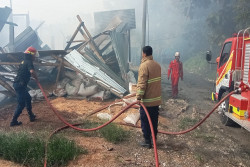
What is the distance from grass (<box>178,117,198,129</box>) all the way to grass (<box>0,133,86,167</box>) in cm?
291

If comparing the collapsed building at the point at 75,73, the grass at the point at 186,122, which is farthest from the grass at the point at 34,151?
the collapsed building at the point at 75,73

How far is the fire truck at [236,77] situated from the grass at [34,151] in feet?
11.2

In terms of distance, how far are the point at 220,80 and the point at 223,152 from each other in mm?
2750

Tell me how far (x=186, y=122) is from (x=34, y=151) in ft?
13.1

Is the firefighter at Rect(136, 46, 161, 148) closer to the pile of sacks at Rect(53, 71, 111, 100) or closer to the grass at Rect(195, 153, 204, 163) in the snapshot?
the grass at Rect(195, 153, 204, 163)

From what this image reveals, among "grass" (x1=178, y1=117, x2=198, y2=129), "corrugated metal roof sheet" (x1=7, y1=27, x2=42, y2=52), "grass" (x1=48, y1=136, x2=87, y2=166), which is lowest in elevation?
"grass" (x1=178, y1=117, x2=198, y2=129)

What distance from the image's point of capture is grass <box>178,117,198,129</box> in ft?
18.2

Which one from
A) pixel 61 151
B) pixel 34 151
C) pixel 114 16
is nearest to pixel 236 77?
pixel 61 151

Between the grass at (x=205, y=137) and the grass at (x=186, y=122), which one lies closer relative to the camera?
the grass at (x=205, y=137)

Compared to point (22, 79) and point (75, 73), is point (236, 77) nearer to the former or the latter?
point (22, 79)

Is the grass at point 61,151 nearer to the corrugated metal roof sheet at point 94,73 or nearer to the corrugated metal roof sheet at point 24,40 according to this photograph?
the corrugated metal roof sheet at point 94,73

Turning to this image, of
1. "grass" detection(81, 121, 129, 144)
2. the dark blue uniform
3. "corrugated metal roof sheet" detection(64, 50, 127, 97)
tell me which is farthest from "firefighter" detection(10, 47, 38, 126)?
"corrugated metal roof sheet" detection(64, 50, 127, 97)

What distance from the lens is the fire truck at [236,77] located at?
4516 mm

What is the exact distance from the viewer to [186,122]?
584 cm
